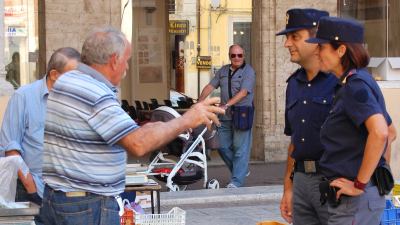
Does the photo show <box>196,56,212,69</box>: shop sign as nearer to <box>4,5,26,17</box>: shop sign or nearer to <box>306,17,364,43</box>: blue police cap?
<box>4,5,26,17</box>: shop sign

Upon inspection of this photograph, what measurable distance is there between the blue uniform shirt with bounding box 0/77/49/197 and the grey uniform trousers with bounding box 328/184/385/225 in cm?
215

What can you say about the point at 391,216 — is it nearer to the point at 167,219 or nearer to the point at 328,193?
the point at 328,193

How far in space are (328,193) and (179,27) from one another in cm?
1896

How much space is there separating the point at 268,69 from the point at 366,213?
411 inches

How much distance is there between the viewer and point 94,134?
443cm

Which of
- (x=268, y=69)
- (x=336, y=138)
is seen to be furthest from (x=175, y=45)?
(x=336, y=138)

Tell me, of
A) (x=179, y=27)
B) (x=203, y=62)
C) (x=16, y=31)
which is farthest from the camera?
(x=179, y=27)

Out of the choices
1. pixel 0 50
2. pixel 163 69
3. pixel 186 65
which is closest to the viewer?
pixel 0 50

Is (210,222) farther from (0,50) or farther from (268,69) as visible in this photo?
(268,69)

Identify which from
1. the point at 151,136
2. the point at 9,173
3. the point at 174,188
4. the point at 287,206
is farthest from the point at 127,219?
the point at 174,188

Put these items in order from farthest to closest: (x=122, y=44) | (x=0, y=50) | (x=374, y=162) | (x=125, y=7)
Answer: (x=125, y=7) → (x=0, y=50) → (x=374, y=162) → (x=122, y=44)

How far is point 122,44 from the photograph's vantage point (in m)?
4.50

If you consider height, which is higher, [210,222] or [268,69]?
[268,69]

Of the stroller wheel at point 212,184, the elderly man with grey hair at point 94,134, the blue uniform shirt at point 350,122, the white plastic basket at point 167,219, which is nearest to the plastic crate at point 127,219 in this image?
the white plastic basket at point 167,219
